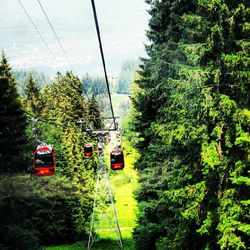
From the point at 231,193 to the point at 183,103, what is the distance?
3.26 meters

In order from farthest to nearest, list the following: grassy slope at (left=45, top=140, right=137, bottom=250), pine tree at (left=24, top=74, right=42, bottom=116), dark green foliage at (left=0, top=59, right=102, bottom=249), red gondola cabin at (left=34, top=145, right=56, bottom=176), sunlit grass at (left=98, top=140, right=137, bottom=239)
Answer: pine tree at (left=24, top=74, right=42, bottom=116)
sunlit grass at (left=98, top=140, right=137, bottom=239)
grassy slope at (left=45, top=140, right=137, bottom=250)
dark green foliage at (left=0, top=59, right=102, bottom=249)
red gondola cabin at (left=34, top=145, right=56, bottom=176)

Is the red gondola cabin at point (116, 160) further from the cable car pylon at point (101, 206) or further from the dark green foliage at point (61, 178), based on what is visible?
the dark green foliage at point (61, 178)

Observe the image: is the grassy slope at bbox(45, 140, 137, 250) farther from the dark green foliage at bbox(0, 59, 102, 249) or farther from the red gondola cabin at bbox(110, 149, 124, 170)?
the red gondola cabin at bbox(110, 149, 124, 170)

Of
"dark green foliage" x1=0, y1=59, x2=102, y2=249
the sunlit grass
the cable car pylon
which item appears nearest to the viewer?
the cable car pylon

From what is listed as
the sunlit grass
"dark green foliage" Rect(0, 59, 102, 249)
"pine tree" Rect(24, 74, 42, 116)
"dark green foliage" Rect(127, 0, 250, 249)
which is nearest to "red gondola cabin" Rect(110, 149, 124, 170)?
"dark green foliage" Rect(127, 0, 250, 249)

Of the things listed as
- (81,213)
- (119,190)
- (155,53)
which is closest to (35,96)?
(81,213)

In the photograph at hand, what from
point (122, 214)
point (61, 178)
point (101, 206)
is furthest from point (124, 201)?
point (61, 178)

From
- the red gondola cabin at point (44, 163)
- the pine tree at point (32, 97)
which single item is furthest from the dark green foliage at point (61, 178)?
the red gondola cabin at point (44, 163)

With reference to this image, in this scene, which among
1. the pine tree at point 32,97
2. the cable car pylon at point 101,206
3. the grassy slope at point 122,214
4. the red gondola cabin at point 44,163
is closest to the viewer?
the red gondola cabin at point 44,163

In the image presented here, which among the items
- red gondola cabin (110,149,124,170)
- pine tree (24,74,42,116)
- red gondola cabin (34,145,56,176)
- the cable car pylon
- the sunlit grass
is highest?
pine tree (24,74,42,116)

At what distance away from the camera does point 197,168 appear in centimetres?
1572

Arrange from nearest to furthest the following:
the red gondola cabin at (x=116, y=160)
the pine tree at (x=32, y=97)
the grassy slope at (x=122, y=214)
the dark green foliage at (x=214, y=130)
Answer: the dark green foliage at (x=214, y=130) → the red gondola cabin at (x=116, y=160) → the grassy slope at (x=122, y=214) → the pine tree at (x=32, y=97)

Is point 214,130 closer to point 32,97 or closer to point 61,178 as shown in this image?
point 61,178

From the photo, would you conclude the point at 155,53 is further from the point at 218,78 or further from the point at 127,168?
the point at 127,168
